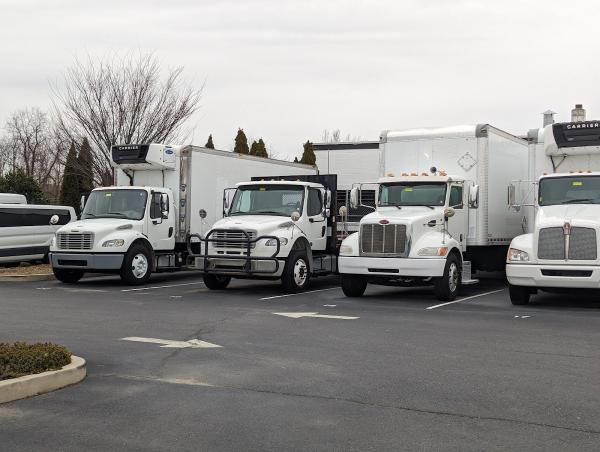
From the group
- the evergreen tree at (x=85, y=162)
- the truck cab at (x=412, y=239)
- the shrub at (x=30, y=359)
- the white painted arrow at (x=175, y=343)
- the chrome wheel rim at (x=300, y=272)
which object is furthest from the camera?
the evergreen tree at (x=85, y=162)

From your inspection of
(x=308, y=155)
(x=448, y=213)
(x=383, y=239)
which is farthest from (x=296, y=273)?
(x=308, y=155)

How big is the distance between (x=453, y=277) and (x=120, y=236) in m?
7.71

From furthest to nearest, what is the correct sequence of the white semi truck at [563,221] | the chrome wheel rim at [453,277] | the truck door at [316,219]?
the truck door at [316,219], the chrome wheel rim at [453,277], the white semi truck at [563,221]

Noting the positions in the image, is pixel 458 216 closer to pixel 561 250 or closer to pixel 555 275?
pixel 561 250

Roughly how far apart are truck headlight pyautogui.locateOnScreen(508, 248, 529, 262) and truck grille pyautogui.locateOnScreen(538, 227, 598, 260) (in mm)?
252

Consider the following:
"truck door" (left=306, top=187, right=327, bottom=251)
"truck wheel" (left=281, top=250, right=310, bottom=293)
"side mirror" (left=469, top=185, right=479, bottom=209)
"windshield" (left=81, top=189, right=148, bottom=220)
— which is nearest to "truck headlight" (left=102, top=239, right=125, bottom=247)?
"windshield" (left=81, top=189, right=148, bottom=220)

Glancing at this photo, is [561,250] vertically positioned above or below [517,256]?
above

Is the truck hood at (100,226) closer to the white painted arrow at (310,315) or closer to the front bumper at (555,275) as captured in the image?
the white painted arrow at (310,315)

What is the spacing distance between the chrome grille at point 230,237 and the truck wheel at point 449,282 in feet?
12.8

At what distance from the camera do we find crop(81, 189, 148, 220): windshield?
60.8ft

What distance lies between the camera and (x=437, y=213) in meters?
15.2

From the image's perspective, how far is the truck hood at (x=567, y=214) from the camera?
532 inches

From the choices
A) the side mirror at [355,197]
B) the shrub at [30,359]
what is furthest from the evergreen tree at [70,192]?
the shrub at [30,359]

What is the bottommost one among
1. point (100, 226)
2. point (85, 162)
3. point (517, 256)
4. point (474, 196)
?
point (517, 256)
